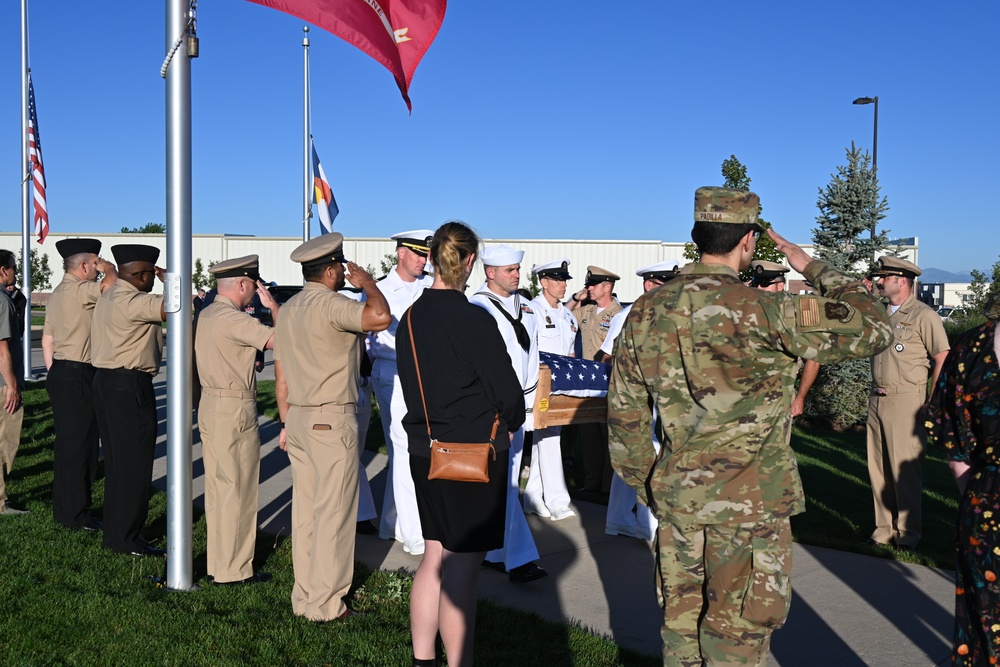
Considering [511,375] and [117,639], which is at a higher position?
[511,375]

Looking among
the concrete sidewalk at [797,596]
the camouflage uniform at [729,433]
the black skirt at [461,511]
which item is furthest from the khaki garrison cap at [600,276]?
the camouflage uniform at [729,433]

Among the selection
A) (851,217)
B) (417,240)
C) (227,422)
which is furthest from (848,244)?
(227,422)

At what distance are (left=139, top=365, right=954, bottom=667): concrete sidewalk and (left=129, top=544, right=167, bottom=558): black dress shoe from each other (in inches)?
42.1

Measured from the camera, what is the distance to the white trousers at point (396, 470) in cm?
698

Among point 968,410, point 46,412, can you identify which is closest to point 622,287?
A: point 46,412

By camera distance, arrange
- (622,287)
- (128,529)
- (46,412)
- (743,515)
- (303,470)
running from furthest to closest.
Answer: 1. (622,287)
2. (46,412)
3. (128,529)
4. (303,470)
5. (743,515)

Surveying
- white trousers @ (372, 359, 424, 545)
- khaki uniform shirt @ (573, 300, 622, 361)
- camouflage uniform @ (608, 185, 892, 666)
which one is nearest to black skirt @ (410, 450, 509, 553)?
camouflage uniform @ (608, 185, 892, 666)

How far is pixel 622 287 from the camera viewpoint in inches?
2281

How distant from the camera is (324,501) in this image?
17.2ft

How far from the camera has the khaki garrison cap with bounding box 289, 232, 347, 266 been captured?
5.20 m

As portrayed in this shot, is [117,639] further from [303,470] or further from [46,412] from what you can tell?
[46,412]

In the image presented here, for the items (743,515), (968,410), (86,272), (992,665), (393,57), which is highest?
(393,57)

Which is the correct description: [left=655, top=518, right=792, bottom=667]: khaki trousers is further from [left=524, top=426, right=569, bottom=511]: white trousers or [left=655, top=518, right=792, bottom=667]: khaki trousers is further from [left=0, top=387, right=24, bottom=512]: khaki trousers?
[left=0, top=387, right=24, bottom=512]: khaki trousers

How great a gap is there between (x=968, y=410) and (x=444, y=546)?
2246 millimetres
